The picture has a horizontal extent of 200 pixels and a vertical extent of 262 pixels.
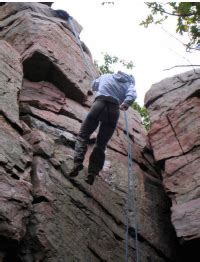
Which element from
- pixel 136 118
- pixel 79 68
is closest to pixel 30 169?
pixel 79 68

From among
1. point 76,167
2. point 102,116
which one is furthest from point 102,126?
point 76,167

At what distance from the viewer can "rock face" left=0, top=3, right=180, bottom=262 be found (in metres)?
6.57

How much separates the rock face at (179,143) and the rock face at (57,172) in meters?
0.14

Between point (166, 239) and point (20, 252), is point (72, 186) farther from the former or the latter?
point (166, 239)

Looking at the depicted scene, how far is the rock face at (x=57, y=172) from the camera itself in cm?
657

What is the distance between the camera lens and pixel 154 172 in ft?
35.6

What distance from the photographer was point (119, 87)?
7.97 m

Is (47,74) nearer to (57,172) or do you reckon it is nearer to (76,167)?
(57,172)

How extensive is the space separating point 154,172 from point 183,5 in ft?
17.5

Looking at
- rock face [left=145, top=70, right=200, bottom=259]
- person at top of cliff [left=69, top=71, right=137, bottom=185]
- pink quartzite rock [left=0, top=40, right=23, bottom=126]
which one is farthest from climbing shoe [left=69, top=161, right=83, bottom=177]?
rock face [left=145, top=70, right=200, bottom=259]

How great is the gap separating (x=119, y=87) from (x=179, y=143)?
271cm

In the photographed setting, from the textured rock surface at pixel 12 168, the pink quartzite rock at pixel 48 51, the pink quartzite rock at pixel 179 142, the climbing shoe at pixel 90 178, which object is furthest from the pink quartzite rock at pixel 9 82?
the pink quartzite rock at pixel 179 142

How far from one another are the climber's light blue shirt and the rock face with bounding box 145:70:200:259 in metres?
1.47

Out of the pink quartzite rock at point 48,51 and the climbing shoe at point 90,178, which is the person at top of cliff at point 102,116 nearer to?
the climbing shoe at point 90,178
